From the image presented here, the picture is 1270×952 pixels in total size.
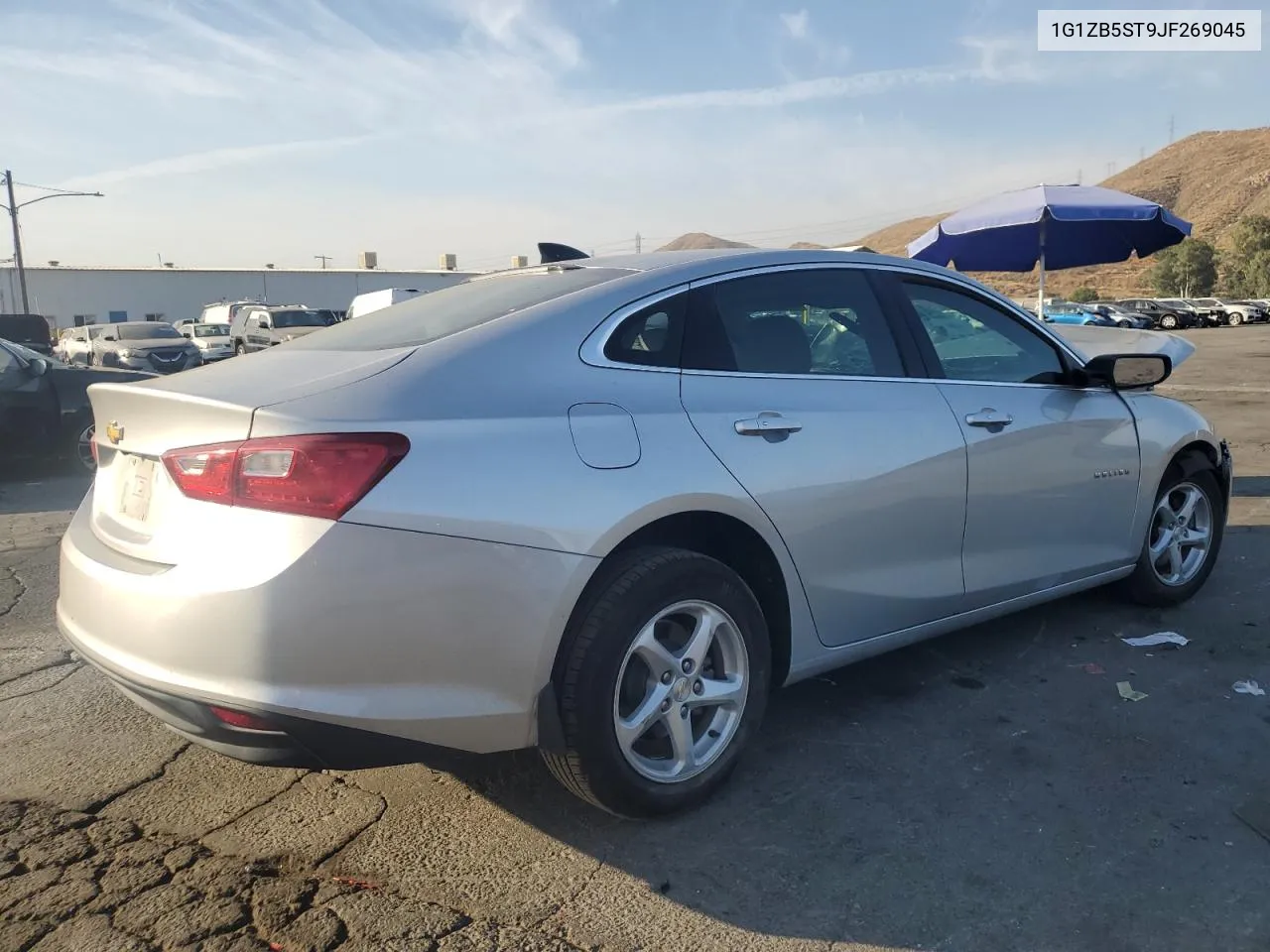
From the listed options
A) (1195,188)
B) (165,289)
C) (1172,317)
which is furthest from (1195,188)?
(165,289)

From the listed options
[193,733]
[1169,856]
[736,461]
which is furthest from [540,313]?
[1169,856]

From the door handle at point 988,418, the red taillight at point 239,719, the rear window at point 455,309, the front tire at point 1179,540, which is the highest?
the rear window at point 455,309

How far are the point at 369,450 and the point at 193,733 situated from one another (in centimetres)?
84

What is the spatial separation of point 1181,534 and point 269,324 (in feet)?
81.0

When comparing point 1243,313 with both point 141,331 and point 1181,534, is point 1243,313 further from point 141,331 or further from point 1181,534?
point 1181,534

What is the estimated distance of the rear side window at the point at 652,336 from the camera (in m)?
2.91

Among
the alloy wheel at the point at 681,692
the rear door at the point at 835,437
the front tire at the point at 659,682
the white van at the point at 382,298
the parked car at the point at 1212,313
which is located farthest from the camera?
the parked car at the point at 1212,313

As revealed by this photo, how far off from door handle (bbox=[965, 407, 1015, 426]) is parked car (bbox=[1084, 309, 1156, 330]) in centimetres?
4442

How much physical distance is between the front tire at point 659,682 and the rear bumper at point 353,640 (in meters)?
0.11

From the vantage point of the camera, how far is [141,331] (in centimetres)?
2627

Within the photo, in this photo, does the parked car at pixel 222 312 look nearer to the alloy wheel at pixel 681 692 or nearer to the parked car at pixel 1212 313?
the alloy wheel at pixel 681 692

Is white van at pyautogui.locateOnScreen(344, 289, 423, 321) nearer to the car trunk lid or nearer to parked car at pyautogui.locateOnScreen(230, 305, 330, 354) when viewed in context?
the car trunk lid


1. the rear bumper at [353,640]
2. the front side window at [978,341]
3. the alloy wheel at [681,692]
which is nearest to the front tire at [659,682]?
the alloy wheel at [681,692]

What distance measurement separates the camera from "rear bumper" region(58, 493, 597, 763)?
231 cm
